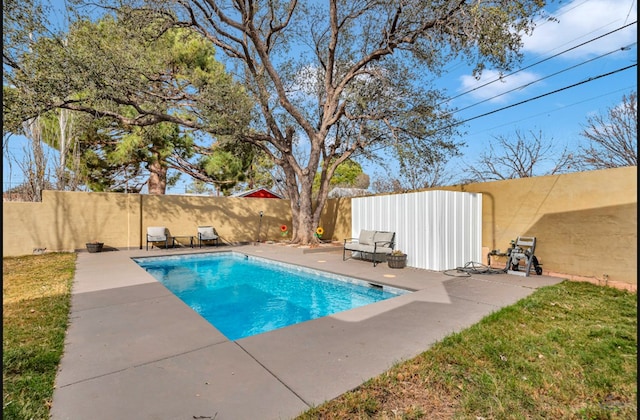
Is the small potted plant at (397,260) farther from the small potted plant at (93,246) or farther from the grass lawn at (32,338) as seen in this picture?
the small potted plant at (93,246)

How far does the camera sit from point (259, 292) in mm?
6715

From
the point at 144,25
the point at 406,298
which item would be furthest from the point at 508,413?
the point at 144,25

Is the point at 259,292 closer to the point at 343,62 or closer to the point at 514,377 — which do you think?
the point at 514,377

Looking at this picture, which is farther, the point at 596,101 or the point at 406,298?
the point at 596,101

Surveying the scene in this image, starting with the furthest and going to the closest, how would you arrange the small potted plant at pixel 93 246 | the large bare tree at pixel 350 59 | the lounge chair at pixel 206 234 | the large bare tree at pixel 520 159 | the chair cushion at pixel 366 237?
the large bare tree at pixel 520 159 → the lounge chair at pixel 206 234 → the small potted plant at pixel 93 246 → the chair cushion at pixel 366 237 → the large bare tree at pixel 350 59

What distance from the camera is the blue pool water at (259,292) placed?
516 cm

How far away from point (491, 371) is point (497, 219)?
5668 mm

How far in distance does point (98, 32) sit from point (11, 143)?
14.6 feet

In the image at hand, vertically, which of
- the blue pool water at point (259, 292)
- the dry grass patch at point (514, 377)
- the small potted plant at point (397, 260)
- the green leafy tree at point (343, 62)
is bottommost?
the blue pool water at point (259, 292)

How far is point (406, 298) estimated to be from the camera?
4.81 metres

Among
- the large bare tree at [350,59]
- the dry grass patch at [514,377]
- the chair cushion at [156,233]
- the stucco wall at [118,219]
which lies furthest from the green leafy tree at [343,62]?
the dry grass patch at [514,377]

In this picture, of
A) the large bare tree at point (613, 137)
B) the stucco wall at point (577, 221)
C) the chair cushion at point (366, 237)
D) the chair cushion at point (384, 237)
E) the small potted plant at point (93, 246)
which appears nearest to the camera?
the stucco wall at point (577, 221)

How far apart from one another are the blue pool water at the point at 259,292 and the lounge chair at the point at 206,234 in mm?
2600

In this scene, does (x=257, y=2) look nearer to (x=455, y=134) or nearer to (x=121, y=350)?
(x=455, y=134)
